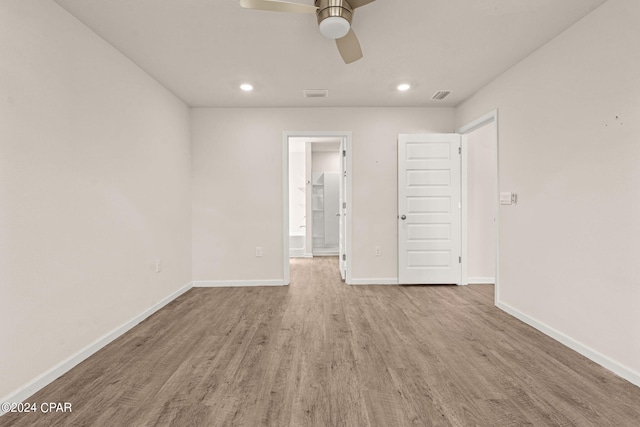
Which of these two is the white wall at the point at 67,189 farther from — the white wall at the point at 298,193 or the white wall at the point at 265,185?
the white wall at the point at 298,193

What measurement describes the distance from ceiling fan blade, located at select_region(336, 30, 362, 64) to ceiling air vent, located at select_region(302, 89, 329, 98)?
1.28 m

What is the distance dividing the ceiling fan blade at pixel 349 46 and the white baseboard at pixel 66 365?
2828 millimetres

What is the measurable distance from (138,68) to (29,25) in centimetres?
112

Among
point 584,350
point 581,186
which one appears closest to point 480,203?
point 581,186

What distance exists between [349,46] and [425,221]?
8.68 ft

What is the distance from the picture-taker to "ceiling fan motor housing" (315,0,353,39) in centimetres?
174

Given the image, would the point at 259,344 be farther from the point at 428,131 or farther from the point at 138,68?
the point at 428,131

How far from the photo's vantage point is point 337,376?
1.84m

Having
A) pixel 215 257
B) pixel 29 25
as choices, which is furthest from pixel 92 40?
pixel 215 257

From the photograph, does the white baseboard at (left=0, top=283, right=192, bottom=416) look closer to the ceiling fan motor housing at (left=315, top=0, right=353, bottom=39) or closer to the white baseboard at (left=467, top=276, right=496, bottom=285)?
the ceiling fan motor housing at (left=315, top=0, right=353, bottom=39)

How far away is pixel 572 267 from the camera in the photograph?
7.35ft

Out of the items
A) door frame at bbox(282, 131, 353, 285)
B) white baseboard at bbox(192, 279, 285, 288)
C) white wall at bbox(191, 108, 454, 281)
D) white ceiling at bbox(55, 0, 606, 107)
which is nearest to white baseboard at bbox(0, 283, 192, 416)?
white baseboard at bbox(192, 279, 285, 288)

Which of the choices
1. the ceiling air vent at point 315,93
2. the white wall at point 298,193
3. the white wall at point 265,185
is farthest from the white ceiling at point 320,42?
the white wall at point 298,193

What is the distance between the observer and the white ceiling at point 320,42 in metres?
2.02
